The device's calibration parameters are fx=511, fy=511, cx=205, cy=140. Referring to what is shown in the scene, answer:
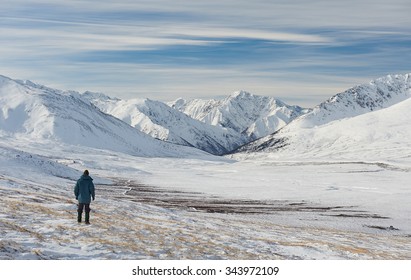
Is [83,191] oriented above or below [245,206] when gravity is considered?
above

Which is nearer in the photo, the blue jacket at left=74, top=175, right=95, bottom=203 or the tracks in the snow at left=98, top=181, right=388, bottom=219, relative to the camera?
the blue jacket at left=74, top=175, right=95, bottom=203

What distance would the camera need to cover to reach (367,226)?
47.4 m

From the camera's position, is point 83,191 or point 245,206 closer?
point 83,191

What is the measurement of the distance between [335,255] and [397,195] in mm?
61084

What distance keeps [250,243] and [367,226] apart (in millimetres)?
26270

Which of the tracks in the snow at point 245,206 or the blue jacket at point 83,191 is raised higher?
the blue jacket at point 83,191

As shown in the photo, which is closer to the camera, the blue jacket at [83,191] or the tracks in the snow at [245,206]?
the blue jacket at [83,191]

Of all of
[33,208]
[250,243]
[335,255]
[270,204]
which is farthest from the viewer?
Answer: [270,204]

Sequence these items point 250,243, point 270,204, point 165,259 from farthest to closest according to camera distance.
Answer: point 270,204 < point 250,243 < point 165,259

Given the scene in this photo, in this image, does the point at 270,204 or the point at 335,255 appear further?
the point at 270,204

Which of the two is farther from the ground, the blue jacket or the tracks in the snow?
the blue jacket
